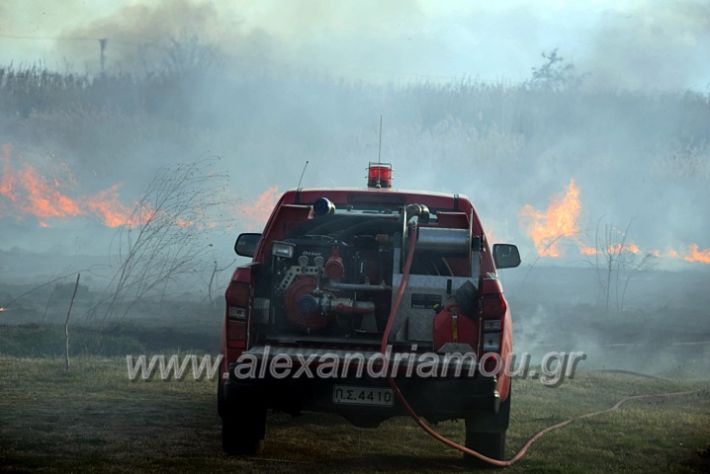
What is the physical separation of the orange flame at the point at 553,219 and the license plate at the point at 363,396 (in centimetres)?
2544

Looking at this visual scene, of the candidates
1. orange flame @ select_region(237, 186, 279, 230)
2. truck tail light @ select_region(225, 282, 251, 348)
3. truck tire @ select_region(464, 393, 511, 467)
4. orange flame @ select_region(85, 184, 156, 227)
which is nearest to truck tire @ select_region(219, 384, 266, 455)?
truck tail light @ select_region(225, 282, 251, 348)

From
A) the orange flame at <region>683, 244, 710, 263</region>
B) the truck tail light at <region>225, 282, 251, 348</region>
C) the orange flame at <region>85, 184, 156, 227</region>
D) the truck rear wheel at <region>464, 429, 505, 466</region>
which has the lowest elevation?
the orange flame at <region>683, 244, 710, 263</region>

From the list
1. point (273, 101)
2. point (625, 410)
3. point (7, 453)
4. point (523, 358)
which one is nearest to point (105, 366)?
point (7, 453)

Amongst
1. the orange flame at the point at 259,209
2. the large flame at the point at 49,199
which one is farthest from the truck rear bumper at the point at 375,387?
the large flame at the point at 49,199

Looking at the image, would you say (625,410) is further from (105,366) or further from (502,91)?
(502,91)

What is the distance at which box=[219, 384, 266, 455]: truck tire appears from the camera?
Result: 7242mm

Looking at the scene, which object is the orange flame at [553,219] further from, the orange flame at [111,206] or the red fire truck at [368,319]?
the red fire truck at [368,319]

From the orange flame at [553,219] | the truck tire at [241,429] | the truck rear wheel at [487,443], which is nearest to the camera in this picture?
the truck tire at [241,429]

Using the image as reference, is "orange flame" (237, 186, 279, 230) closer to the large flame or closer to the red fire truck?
the large flame

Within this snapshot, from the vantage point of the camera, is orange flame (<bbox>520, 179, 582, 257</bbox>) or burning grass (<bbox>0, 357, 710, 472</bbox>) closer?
burning grass (<bbox>0, 357, 710, 472</bbox>)

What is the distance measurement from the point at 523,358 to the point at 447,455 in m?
8.71

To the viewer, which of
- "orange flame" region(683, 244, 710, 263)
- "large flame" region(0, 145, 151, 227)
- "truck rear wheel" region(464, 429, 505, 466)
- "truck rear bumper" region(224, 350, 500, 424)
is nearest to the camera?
"truck rear bumper" region(224, 350, 500, 424)

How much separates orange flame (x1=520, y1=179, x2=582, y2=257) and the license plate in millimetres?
25438

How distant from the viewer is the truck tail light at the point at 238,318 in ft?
23.2
